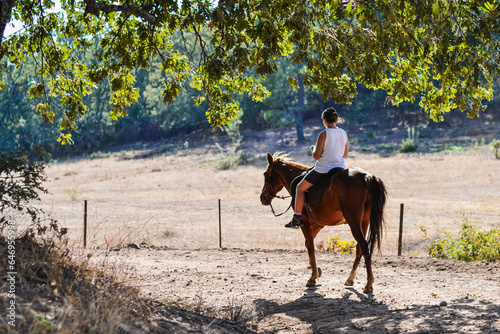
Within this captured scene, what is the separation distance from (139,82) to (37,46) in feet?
253

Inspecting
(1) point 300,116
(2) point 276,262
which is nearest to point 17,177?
(2) point 276,262

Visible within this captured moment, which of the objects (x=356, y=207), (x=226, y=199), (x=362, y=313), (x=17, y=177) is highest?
(x=17, y=177)

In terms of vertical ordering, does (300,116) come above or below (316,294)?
above

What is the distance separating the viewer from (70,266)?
23.8 feet

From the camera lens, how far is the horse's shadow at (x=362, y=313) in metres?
7.19

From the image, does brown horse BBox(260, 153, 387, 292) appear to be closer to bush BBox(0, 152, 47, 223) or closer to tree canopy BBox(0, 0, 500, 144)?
tree canopy BBox(0, 0, 500, 144)

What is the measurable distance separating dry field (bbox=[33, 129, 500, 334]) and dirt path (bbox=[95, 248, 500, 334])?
0.02 m

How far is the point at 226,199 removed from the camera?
31.7m

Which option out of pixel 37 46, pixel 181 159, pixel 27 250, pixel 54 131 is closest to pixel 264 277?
pixel 27 250

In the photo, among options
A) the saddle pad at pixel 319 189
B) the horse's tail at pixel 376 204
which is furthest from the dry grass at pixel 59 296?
the horse's tail at pixel 376 204

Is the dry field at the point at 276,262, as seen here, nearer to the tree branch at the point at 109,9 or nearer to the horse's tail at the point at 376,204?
the horse's tail at the point at 376,204

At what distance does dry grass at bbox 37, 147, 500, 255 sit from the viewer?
18.0 metres

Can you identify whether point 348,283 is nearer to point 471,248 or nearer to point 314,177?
point 314,177

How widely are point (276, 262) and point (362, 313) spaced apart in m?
4.97
